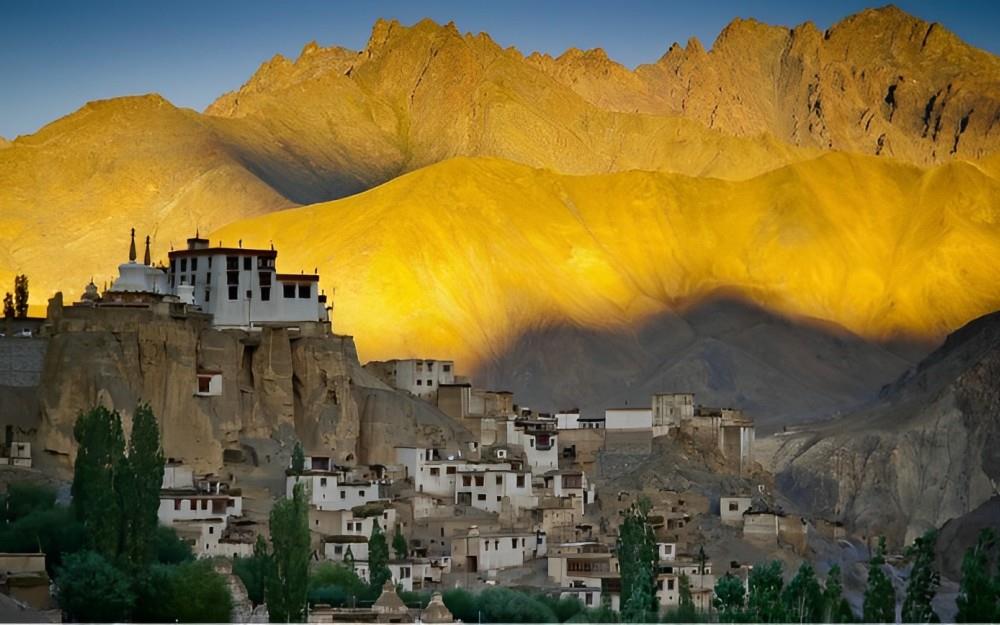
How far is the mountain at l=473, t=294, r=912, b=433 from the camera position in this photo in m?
111

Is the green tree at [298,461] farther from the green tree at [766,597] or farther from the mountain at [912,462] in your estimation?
the mountain at [912,462]

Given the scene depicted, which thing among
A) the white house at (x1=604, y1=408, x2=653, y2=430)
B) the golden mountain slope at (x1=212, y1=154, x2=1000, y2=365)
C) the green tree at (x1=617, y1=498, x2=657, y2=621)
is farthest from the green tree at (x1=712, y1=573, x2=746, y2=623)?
the golden mountain slope at (x1=212, y1=154, x2=1000, y2=365)

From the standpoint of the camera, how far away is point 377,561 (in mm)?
52156

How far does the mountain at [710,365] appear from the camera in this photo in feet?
365

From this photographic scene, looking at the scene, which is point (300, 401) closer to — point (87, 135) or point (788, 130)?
point (87, 135)

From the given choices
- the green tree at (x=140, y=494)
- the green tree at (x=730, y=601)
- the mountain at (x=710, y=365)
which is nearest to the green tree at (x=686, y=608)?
the green tree at (x=730, y=601)

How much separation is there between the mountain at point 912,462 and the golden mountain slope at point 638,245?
18666mm

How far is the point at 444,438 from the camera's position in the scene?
67750 mm

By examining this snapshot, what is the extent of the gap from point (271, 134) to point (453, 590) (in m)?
93.9

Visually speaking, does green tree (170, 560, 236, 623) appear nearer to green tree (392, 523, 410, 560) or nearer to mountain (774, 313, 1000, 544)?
green tree (392, 523, 410, 560)

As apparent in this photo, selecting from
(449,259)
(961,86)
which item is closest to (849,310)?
(449,259)

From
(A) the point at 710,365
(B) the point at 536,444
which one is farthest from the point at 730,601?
(A) the point at 710,365

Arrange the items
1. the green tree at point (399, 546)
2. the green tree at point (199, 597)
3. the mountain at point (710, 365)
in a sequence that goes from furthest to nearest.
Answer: the mountain at point (710, 365) → the green tree at point (399, 546) → the green tree at point (199, 597)

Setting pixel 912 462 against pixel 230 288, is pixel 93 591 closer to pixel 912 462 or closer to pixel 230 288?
pixel 230 288
